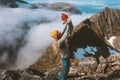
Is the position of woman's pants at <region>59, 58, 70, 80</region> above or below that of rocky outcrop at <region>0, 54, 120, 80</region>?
above

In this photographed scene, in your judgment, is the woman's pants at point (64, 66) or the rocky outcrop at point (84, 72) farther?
the rocky outcrop at point (84, 72)

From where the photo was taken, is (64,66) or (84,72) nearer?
(64,66)

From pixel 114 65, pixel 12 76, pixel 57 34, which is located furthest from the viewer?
pixel 114 65

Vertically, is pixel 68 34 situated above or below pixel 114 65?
above

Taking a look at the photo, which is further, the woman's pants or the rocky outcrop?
the rocky outcrop

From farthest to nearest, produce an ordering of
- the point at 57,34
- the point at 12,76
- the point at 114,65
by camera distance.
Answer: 1. the point at 114,65
2. the point at 12,76
3. the point at 57,34

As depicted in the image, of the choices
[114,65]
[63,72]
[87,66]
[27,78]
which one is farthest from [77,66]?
[63,72]

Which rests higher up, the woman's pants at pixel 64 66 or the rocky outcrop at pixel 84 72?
the woman's pants at pixel 64 66

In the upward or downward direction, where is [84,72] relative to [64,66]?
downward

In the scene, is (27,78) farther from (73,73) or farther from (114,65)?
(114,65)

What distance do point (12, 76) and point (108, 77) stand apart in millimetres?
7642

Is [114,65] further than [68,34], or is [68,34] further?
[114,65]

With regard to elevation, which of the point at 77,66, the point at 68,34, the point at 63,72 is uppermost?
the point at 68,34

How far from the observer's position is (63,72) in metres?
24.3
